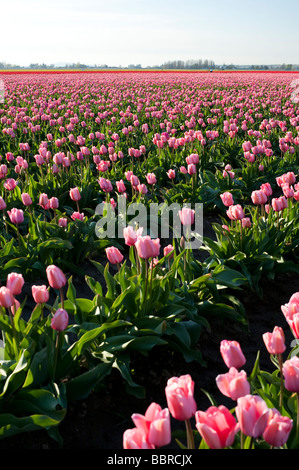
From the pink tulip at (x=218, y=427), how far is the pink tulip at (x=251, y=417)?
0.05m

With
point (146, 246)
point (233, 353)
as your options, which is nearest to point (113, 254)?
point (146, 246)

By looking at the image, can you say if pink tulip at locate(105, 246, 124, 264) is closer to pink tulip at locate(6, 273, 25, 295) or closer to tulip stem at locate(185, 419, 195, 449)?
pink tulip at locate(6, 273, 25, 295)

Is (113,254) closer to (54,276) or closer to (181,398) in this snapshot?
(54,276)

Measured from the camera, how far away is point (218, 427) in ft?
4.26

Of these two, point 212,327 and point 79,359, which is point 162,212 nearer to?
point 212,327

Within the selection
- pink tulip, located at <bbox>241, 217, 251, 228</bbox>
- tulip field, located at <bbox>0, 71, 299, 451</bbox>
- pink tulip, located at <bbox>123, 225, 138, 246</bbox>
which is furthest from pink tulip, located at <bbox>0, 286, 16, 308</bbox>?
pink tulip, located at <bbox>241, 217, 251, 228</bbox>

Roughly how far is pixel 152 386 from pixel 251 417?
4.92ft

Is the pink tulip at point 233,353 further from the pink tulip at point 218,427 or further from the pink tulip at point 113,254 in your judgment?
the pink tulip at point 113,254

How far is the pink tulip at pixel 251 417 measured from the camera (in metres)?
1.33

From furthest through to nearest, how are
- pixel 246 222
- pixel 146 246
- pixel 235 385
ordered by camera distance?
1. pixel 246 222
2. pixel 146 246
3. pixel 235 385

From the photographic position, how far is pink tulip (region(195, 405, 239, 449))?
50.4 inches

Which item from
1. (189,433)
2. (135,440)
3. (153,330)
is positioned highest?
(135,440)

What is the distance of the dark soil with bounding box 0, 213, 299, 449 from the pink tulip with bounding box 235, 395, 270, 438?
0.62 meters

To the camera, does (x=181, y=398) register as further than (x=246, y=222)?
No
